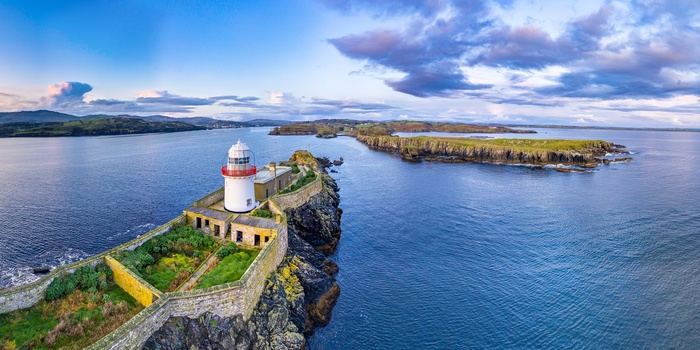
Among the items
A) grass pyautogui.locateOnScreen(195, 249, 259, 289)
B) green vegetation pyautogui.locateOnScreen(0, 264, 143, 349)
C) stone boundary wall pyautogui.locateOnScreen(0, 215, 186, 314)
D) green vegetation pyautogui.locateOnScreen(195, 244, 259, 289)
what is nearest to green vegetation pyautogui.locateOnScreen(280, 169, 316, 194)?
green vegetation pyautogui.locateOnScreen(195, 244, 259, 289)

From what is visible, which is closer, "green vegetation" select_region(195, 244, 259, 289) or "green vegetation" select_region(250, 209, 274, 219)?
"green vegetation" select_region(195, 244, 259, 289)

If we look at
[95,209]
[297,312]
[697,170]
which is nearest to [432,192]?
[297,312]

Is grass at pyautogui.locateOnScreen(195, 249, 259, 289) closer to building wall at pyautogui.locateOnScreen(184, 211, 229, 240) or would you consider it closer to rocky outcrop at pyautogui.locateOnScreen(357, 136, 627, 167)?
building wall at pyautogui.locateOnScreen(184, 211, 229, 240)

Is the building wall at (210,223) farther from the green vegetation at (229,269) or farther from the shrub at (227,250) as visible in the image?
the green vegetation at (229,269)

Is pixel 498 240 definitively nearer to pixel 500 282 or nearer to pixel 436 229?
pixel 436 229

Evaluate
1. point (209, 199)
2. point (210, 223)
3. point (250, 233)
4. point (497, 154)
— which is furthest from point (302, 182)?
point (497, 154)
